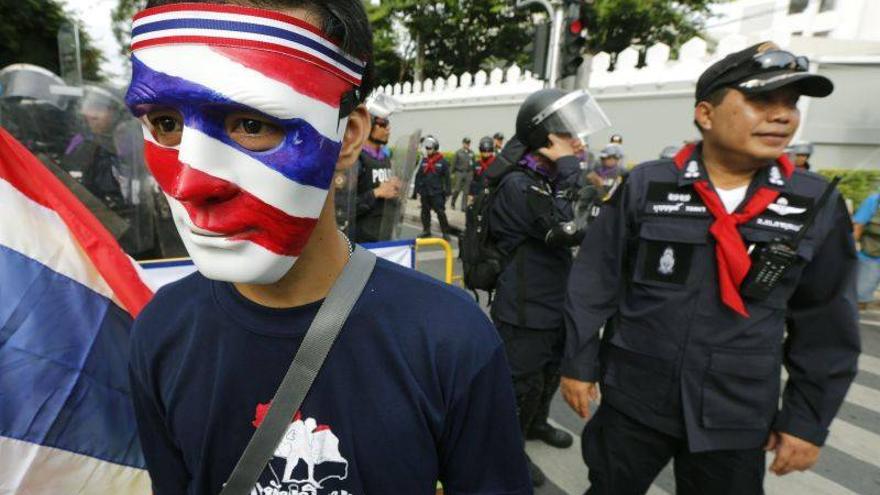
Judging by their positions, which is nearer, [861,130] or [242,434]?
[242,434]

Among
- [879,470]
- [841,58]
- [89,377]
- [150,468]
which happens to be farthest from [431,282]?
[841,58]

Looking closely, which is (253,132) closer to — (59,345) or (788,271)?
(59,345)

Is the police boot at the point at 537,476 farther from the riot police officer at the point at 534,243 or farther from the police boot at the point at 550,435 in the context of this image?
the police boot at the point at 550,435

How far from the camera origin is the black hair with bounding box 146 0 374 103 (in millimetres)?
878

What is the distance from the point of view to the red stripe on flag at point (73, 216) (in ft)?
4.35

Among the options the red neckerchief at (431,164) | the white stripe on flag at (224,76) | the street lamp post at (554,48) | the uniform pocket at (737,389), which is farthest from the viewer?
the red neckerchief at (431,164)

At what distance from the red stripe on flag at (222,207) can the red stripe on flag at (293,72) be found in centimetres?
19

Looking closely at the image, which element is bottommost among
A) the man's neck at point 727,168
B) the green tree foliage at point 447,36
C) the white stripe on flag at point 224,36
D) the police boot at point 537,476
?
the police boot at point 537,476

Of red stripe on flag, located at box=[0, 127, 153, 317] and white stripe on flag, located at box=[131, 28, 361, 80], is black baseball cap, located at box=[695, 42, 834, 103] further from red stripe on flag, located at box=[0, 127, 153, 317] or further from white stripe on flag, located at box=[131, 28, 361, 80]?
red stripe on flag, located at box=[0, 127, 153, 317]

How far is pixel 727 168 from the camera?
75.0 inches

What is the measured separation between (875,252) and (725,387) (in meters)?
5.50

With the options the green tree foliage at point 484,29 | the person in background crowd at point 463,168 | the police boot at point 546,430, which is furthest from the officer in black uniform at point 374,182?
the green tree foliage at point 484,29

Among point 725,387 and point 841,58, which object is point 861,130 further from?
point 725,387

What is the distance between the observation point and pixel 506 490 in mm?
1090
